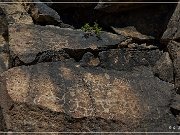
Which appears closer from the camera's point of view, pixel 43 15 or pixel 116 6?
pixel 43 15

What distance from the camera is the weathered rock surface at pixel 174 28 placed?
7.98 m

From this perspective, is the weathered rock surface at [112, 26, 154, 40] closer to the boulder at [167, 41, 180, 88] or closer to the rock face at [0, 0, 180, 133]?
the rock face at [0, 0, 180, 133]

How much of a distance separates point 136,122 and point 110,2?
12.0ft

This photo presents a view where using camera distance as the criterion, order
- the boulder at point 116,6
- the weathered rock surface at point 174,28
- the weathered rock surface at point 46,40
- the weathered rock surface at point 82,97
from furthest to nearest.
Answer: the boulder at point 116,6 < the weathered rock surface at point 174,28 < the weathered rock surface at point 46,40 < the weathered rock surface at point 82,97

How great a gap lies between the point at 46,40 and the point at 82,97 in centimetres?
181

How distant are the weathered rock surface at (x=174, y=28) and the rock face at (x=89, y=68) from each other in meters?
0.03

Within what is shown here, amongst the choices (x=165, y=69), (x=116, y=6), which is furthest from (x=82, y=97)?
(x=116, y=6)

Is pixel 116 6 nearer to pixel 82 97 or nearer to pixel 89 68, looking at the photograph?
pixel 89 68

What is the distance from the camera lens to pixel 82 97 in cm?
682

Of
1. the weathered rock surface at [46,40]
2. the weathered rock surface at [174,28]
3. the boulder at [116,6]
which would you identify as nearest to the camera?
the weathered rock surface at [46,40]

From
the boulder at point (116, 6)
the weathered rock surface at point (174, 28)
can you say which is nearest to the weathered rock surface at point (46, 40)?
the boulder at point (116, 6)

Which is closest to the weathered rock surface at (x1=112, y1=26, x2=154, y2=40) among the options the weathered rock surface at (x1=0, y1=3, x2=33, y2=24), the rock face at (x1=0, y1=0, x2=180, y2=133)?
the rock face at (x1=0, y1=0, x2=180, y2=133)

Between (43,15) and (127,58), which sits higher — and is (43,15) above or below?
above

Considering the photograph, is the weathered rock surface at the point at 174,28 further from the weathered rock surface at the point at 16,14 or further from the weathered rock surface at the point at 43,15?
the weathered rock surface at the point at 16,14
